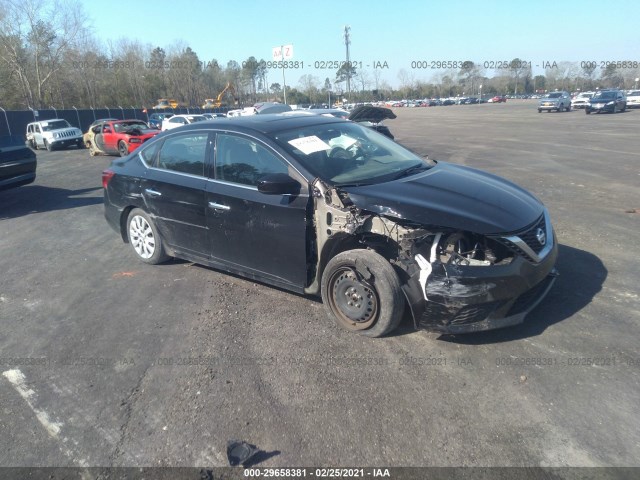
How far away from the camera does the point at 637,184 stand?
913 centimetres

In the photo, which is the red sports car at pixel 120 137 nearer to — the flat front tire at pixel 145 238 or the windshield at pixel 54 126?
the windshield at pixel 54 126

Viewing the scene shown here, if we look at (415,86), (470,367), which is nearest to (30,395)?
(470,367)

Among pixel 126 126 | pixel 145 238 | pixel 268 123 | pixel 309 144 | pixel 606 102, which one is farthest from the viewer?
pixel 606 102

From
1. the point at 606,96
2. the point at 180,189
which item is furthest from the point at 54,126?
the point at 606,96

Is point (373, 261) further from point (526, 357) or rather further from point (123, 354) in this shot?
point (123, 354)

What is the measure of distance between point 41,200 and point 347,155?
879 cm

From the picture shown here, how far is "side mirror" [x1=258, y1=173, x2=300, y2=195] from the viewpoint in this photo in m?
3.78

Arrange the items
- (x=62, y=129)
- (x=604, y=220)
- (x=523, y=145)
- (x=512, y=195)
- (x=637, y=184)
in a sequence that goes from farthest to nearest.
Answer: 1. (x=62, y=129)
2. (x=523, y=145)
3. (x=637, y=184)
4. (x=604, y=220)
5. (x=512, y=195)

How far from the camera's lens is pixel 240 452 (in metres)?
2.59

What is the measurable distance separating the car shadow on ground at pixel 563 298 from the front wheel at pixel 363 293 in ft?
1.73

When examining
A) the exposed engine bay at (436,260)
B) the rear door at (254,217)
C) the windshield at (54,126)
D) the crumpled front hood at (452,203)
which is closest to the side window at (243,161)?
the rear door at (254,217)

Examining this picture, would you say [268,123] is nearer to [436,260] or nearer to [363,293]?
[363,293]

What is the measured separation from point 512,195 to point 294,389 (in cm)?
251

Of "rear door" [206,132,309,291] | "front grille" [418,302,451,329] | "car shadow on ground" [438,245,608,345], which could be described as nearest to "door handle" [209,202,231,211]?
"rear door" [206,132,309,291]
